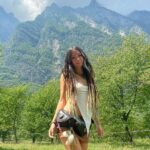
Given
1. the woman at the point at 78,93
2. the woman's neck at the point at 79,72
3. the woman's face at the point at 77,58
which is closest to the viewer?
the woman at the point at 78,93

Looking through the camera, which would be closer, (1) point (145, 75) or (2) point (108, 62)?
(1) point (145, 75)

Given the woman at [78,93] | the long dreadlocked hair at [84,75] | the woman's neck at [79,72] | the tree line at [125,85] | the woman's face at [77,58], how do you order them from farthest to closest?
the tree line at [125,85]
the woman's neck at [79,72]
the woman's face at [77,58]
the long dreadlocked hair at [84,75]
the woman at [78,93]

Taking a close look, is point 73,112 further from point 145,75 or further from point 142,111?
point 142,111

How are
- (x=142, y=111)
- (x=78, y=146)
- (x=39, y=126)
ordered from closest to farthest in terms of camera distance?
1. (x=78, y=146)
2. (x=142, y=111)
3. (x=39, y=126)

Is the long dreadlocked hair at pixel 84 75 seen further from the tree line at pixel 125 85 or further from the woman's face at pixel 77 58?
the tree line at pixel 125 85

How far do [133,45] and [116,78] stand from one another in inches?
180

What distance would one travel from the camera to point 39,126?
82.8m

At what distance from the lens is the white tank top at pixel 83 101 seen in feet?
27.4

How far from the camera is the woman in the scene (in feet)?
→ 27.3

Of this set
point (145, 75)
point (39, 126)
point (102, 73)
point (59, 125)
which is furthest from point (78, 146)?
point (39, 126)

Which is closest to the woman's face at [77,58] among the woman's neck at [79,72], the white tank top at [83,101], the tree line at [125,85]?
the woman's neck at [79,72]

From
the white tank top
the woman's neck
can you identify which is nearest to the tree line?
the woman's neck

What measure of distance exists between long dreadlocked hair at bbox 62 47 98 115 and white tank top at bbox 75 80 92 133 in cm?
9

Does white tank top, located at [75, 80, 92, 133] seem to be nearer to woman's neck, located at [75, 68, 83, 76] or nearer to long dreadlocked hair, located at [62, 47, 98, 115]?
long dreadlocked hair, located at [62, 47, 98, 115]
